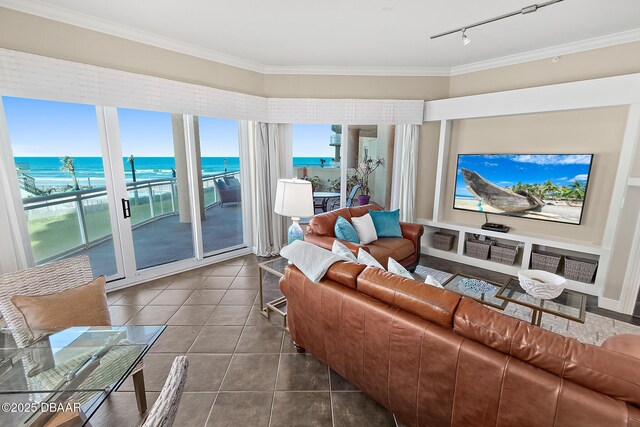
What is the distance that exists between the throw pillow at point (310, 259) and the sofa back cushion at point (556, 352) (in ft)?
2.89

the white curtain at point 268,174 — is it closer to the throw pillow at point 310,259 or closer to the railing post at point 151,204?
the railing post at point 151,204

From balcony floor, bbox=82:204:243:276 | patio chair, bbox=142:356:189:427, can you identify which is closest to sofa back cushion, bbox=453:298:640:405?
patio chair, bbox=142:356:189:427

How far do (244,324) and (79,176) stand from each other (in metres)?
2.61

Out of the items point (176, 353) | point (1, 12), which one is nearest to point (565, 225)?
point (176, 353)

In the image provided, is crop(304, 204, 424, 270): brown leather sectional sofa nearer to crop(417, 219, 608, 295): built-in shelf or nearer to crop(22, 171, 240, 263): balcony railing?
crop(417, 219, 608, 295): built-in shelf

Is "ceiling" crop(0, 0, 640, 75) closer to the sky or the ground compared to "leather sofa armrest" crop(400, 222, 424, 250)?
closer to the sky

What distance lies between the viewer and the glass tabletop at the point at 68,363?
129 cm

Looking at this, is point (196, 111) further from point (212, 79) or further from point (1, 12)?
point (1, 12)

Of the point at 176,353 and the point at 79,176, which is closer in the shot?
the point at 176,353

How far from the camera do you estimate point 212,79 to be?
3.94 meters

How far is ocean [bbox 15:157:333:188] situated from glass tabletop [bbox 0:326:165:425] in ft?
6.75

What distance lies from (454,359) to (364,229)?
246 centimetres

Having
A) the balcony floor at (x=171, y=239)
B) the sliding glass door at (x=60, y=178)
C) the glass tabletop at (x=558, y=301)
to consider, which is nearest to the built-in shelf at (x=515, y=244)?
the glass tabletop at (x=558, y=301)

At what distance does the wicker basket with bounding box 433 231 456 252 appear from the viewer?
4609 millimetres
